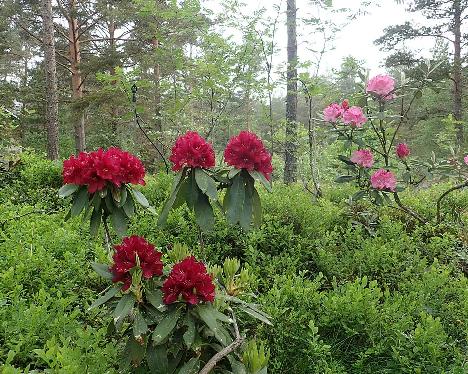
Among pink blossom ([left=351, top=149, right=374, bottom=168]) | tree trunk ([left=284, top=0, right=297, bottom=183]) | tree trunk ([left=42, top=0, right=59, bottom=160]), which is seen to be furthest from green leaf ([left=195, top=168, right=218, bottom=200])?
tree trunk ([left=42, top=0, right=59, bottom=160])

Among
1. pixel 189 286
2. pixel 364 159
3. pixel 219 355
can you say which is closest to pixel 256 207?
pixel 189 286

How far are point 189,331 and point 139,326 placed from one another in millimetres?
182

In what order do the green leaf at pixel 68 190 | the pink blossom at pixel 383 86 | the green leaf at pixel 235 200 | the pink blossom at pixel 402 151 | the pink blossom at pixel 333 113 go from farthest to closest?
the pink blossom at pixel 402 151, the pink blossom at pixel 333 113, the pink blossom at pixel 383 86, the green leaf at pixel 235 200, the green leaf at pixel 68 190

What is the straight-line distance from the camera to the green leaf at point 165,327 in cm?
135

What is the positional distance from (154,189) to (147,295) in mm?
2471

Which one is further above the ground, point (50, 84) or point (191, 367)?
point (50, 84)

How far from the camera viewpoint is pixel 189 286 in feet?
4.50

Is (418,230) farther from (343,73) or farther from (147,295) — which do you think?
(343,73)

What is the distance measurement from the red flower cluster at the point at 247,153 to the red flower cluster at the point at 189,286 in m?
0.50

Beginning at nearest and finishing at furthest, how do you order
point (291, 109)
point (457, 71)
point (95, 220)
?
point (95, 220)
point (291, 109)
point (457, 71)

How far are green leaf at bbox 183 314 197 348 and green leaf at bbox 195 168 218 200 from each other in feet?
1.63

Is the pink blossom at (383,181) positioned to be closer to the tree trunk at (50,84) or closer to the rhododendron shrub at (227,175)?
the rhododendron shrub at (227,175)

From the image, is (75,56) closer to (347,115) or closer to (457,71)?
(347,115)

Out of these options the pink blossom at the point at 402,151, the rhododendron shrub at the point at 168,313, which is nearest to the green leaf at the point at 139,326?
the rhododendron shrub at the point at 168,313
